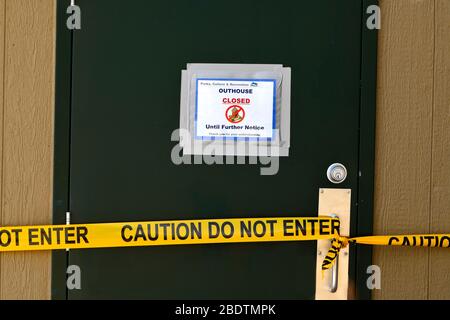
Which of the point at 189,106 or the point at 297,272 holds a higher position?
the point at 189,106

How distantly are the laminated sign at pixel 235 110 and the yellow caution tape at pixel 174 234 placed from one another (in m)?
0.34

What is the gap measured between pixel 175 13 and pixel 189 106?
1.49ft

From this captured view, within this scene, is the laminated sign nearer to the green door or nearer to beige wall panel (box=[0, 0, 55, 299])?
the green door

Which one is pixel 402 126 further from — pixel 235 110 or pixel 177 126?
pixel 177 126

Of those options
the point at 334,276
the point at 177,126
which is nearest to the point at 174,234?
the point at 177,126

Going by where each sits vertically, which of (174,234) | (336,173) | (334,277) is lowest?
(334,277)

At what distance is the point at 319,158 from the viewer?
7.97 feet

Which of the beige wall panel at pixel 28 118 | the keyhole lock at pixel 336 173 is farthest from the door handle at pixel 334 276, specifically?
the beige wall panel at pixel 28 118

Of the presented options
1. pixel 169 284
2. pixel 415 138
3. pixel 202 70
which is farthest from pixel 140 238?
pixel 415 138

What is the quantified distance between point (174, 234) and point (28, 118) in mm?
909

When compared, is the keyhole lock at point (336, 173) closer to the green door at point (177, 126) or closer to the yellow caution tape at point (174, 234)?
the green door at point (177, 126)

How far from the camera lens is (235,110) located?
2.42 m

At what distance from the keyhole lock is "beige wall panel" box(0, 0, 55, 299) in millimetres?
1363

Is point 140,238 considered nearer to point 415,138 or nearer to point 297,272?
point 297,272
